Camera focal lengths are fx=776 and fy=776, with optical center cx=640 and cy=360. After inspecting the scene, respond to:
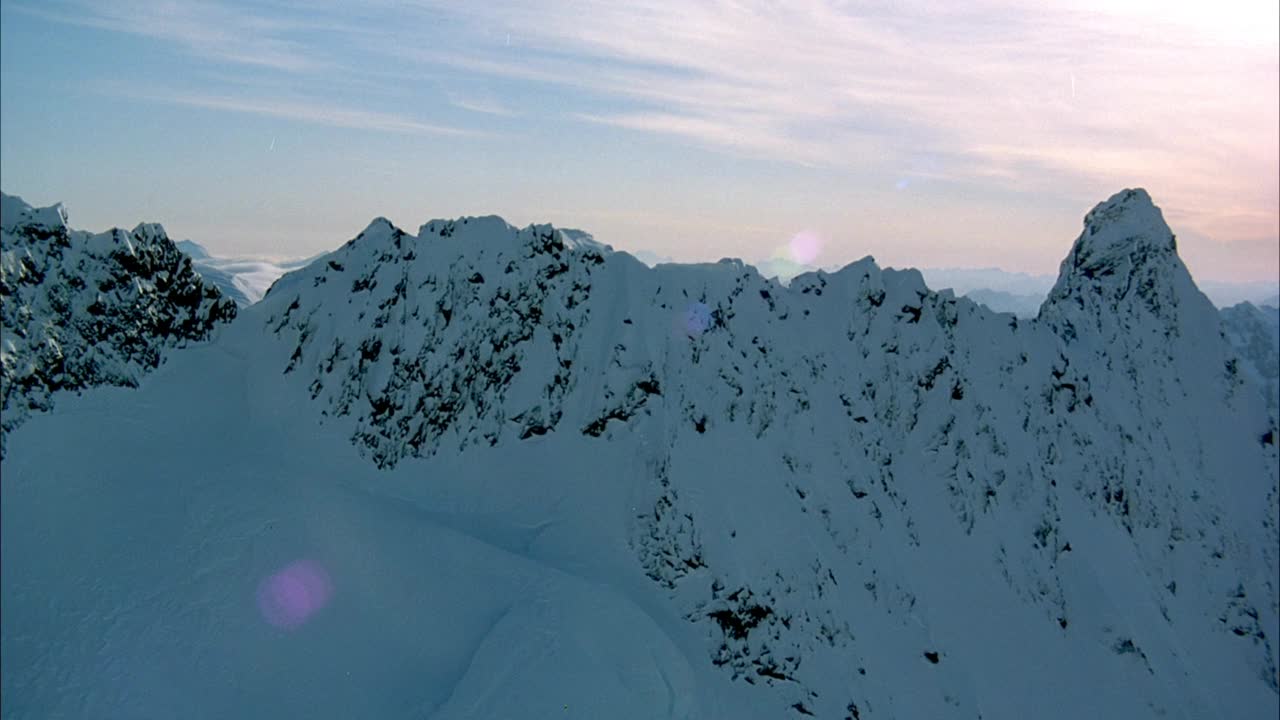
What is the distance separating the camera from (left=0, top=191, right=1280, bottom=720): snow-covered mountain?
1078 inches

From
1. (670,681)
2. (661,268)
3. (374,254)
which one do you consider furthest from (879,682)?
(374,254)

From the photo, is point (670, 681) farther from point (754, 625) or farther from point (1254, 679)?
point (1254, 679)

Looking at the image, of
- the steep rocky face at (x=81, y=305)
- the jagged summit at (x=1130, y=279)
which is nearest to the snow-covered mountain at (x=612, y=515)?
the steep rocky face at (x=81, y=305)

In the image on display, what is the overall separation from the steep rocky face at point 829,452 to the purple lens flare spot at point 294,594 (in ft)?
22.7

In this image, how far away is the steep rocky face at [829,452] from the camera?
119 ft

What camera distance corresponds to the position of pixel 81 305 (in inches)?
1287

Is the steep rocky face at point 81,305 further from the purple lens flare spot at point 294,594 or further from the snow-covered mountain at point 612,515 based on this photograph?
the purple lens flare spot at point 294,594

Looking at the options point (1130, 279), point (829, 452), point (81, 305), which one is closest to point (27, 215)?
point (81, 305)

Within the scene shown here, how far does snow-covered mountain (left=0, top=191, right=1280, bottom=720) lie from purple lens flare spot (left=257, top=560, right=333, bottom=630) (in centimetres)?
11

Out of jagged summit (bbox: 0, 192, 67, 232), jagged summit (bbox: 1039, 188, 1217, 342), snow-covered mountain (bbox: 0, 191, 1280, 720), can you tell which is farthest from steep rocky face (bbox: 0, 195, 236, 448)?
jagged summit (bbox: 1039, 188, 1217, 342)

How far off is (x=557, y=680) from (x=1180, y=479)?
5330 centimetres

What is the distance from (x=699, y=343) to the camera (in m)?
41.9

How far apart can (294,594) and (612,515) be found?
13.4m

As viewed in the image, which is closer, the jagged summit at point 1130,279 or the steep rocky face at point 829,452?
the steep rocky face at point 829,452
